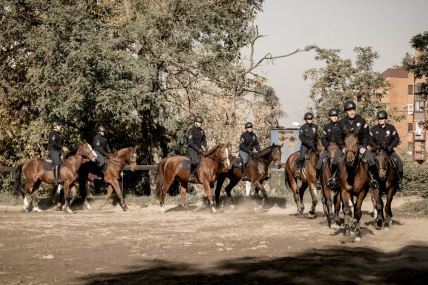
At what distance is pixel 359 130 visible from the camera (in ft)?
42.2

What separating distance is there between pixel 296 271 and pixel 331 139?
6197 millimetres

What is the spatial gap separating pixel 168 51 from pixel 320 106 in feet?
64.6

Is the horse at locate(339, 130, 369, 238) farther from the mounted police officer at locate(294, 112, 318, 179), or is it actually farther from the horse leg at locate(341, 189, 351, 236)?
the mounted police officer at locate(294, 112, 318, 179)

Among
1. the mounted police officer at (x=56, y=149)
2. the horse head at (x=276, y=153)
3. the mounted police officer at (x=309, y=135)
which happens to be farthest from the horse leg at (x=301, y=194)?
the mounted police officer at (x=56, y=149)

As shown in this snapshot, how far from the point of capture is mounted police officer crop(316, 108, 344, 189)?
1336cm

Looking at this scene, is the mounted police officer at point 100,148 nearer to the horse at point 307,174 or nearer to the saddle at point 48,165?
the saddle at point 48,165

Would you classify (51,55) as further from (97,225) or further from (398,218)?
(398,218)

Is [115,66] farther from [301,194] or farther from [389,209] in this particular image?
[389,209]

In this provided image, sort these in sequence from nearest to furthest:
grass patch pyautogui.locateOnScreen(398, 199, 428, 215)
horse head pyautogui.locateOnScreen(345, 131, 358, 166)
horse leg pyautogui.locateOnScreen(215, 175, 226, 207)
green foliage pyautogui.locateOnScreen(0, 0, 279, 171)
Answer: horse head pyautogui.locateOnScreen(345, 131, 358, 166), grass patch pyautogui.locateOnScreen(398, 199, 428, 215), horse leg pyautogui.locateOnScreen(215, 175, 226, 207), green foliage pyautogui.locateOnScreen(0, 0, 279, 171)

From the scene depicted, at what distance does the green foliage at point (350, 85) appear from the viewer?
42.0m

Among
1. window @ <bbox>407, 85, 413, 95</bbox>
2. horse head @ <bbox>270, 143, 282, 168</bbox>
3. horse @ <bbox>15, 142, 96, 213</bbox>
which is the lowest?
horse @ <bbox>15, 142, 96, 213</bbox>

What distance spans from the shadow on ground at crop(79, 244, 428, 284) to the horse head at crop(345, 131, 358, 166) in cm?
241

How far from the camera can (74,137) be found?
28.5 metres

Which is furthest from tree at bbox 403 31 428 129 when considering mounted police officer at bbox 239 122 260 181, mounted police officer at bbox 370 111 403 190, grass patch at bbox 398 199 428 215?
mounted police officer at bbox 370 111 403 190
